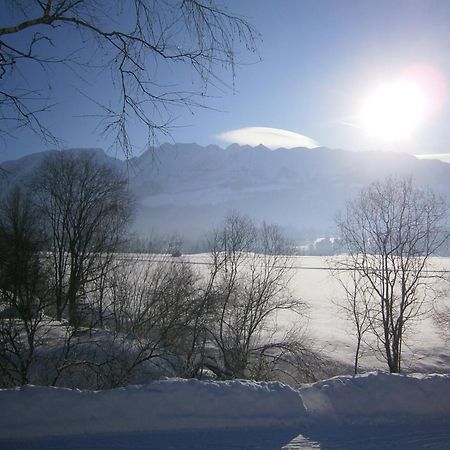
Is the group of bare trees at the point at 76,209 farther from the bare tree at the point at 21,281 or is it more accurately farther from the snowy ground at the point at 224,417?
the snowy ground at the point at 224,417

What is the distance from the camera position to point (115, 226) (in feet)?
60.3

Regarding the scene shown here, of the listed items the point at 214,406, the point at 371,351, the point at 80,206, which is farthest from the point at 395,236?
the point at 80,206

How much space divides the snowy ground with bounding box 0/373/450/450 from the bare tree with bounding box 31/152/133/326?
50.5 ft

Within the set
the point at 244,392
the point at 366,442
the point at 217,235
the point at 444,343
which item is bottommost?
the point at 444,343

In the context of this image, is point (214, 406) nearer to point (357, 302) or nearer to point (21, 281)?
point (21, 281)

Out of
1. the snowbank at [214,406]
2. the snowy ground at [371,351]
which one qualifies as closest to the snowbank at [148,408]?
the snowbank at [214,406]

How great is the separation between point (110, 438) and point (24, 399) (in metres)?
0.81

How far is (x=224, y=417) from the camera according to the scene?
3.01 meters

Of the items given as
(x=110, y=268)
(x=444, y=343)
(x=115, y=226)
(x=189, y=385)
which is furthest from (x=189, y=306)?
(x=444, y=343)

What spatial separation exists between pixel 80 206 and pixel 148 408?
17886 millimetres

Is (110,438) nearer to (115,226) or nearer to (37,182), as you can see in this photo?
(115,226)

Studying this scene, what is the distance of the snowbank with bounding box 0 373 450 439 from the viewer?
2.82 metres

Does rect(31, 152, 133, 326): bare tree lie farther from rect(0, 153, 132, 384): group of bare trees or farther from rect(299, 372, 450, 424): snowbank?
rect(299, 372, 450, 424): snowbank

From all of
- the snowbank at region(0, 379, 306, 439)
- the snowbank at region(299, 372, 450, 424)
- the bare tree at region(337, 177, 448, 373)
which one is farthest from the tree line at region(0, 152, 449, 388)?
the snowbank at region(299, 372, 450, 424)
